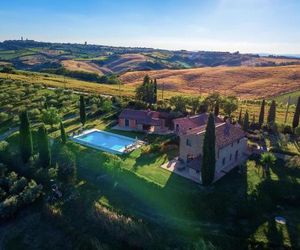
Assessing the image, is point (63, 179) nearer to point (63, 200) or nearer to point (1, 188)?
Result: point (63, 200)

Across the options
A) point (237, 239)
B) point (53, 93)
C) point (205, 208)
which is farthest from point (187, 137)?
point (53, 93)

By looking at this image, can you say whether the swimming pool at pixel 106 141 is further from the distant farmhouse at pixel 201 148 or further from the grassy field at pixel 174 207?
the distant farmhouse at pixel 201 148

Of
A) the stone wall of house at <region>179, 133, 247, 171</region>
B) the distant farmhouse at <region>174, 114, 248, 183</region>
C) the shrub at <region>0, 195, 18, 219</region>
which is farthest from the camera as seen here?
the stone wall of house at <region>179, 133, 247, 171</region>

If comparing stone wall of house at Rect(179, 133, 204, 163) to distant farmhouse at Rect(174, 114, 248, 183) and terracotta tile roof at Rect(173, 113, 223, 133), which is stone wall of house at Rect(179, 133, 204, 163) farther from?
terracotta tile roof at Rect(173, 113, 223, 133)

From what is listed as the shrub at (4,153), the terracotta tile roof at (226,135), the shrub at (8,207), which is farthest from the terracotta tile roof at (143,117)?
the shrub at (8,207)

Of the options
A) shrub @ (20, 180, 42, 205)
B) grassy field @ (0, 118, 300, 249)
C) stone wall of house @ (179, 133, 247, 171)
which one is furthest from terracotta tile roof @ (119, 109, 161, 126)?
shrub @ (20, 180, 42, 205)
